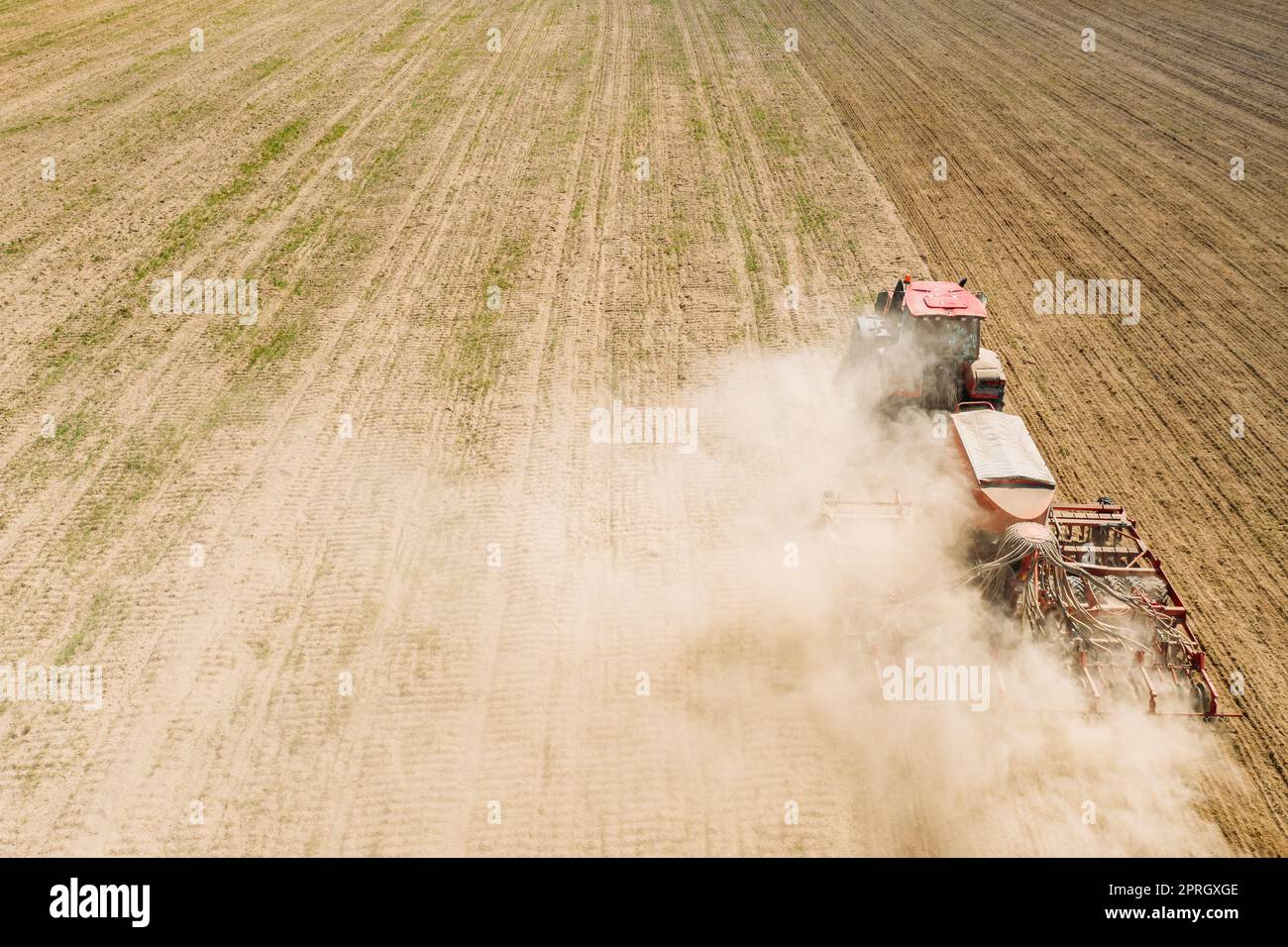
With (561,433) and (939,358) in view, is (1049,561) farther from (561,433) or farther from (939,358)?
(561,433)

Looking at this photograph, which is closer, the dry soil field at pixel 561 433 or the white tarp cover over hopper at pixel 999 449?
the dry soil field at pixel 561 433

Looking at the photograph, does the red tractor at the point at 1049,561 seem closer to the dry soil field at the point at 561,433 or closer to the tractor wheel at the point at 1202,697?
the tractor wheel at the point at 1202,697

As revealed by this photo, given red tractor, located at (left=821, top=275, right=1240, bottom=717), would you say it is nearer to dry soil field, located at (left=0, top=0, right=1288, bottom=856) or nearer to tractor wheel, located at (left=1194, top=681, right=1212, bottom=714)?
tractor wheel, located at (left=1194, top=681, right=1212, bottom=714)

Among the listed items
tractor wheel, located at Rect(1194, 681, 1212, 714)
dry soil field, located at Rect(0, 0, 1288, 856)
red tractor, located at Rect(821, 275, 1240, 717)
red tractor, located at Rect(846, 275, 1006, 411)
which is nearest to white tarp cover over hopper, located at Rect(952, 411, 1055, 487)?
red tractor, located at Rect(821, 275, 1240, 717)

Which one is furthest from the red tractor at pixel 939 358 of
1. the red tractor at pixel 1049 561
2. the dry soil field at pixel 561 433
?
the dry soil field at pixel 561 433

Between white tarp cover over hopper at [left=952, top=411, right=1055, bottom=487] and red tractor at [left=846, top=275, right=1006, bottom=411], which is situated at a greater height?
red tractor at [left=846, top=275, right=1006, bottom=411]
